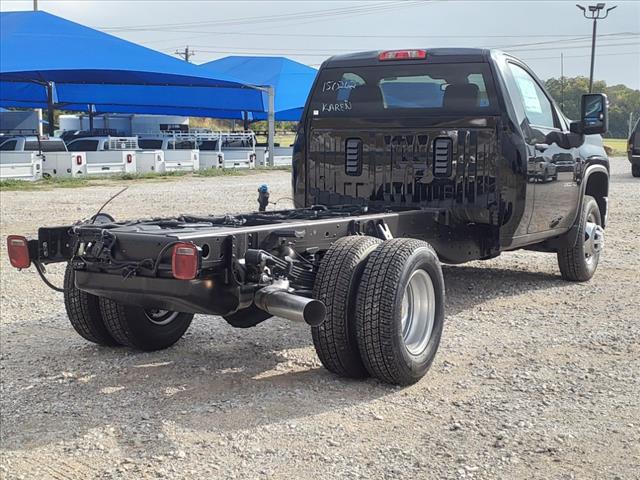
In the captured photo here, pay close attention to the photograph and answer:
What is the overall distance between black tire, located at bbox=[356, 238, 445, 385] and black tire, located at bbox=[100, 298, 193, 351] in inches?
60.0

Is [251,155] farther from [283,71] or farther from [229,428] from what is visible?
[229,428]

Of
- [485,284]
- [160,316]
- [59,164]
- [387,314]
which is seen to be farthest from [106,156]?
[387,314]

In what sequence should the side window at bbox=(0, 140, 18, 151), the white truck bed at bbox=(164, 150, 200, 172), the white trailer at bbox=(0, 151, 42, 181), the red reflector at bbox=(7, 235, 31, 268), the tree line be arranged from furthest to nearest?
the tree line
the white truck bed at bbox=(164, 150, 200, 172)
the side window at bbox=(0, 140, 18, 151)
the white trailer at bbox=(0, 151, 42, 181)
the red reflector at bbox=(7, 235, 31, 268)

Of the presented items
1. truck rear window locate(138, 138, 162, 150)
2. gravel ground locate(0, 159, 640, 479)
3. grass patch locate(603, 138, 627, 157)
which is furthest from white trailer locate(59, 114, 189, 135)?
gravel ground locate(0, 159, 640, 479)

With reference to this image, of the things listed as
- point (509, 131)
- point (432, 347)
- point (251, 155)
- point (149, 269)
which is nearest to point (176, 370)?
point (149, 269)

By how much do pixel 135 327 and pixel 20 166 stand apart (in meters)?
17.0

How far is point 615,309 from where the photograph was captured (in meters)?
6.63

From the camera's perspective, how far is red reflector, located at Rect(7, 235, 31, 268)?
458 centimetres

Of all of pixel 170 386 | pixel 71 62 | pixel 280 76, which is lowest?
pixel 170 386

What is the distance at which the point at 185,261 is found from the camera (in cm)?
397

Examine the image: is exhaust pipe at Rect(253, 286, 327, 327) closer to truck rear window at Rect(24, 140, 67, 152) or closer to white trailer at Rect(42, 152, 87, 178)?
white trailer at Rect(42, 152, 87, 178)

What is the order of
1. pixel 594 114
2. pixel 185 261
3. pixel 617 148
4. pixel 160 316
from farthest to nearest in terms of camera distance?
pixel 617 148 < pixel 594 114 < pixel 160 316 < pixel 185 261

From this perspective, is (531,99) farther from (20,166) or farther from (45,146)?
(45,146)

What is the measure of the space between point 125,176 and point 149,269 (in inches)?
766
